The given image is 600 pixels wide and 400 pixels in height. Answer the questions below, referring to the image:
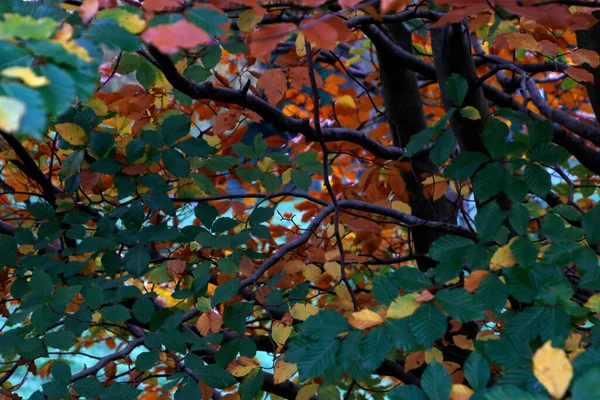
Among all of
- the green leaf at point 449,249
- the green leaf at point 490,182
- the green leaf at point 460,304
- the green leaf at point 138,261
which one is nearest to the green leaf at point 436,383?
the green leaf at point 460,304

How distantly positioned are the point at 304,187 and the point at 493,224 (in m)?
0.60

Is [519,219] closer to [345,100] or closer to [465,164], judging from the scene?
[465,164]

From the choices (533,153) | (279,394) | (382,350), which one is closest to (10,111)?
(382,350)

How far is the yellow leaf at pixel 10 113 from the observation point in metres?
0.48

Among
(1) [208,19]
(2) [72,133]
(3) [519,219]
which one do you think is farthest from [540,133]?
(2) [72,133]

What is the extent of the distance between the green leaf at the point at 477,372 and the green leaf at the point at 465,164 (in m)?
0.35

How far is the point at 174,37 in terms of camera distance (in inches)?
24.9

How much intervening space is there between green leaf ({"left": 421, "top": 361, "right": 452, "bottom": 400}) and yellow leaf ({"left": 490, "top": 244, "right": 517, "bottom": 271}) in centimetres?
20

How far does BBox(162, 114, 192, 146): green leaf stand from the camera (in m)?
1.40

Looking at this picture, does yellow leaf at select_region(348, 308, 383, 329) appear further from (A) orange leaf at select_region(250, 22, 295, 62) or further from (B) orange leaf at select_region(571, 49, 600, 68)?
(B) orange leaf at select_region(571, 49, 600, 68)

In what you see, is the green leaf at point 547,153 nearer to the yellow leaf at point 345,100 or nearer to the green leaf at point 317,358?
the green leaf at point 317,358

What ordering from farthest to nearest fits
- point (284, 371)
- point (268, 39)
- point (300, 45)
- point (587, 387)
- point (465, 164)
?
point (300, 45)
point (284, 371)
point (465, 164)
point (268, 39)
point (587, 387)

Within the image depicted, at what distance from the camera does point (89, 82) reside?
0.64 m

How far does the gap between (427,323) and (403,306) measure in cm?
4
